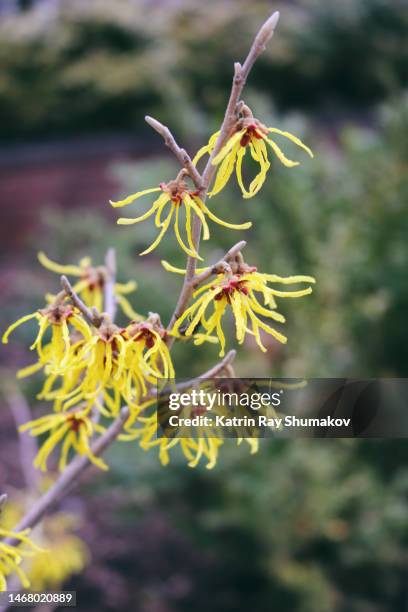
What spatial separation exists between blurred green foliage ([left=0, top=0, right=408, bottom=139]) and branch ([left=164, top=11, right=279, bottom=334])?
358cm

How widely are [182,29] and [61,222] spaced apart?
9.13 feet

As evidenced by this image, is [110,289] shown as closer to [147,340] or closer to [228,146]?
[147,340]

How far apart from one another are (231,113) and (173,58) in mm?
4364

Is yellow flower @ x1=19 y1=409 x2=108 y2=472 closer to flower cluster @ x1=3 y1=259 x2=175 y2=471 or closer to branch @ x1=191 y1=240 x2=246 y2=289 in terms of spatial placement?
flower cluster @ x1=3 y1=259 x2=175 y2=471

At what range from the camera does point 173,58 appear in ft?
15.5

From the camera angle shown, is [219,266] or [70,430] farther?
[70,430]

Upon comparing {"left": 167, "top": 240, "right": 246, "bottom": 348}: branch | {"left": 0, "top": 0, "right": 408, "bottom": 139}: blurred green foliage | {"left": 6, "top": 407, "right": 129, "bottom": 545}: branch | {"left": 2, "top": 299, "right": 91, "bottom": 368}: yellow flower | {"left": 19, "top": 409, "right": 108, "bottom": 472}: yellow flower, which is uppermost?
{"left": 0, "top": 0, "right": 408, "bottom": 139}: blurred green foliage

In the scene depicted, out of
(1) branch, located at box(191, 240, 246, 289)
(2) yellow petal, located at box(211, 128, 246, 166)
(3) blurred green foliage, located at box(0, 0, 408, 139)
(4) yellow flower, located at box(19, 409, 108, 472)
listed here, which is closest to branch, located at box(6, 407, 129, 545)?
(4) yellow flower, located at box(19, 409, 108, 472)

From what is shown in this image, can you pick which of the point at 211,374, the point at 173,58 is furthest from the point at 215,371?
the point at 173,58

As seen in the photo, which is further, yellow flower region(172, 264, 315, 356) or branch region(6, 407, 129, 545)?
branch region(6, 407, 129, 545)

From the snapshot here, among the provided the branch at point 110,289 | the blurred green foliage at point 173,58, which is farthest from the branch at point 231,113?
the blurred green foliage at point 173,58

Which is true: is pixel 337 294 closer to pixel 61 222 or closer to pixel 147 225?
pixel 147 225

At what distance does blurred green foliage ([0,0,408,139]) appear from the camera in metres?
4.55

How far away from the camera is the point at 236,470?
74.9 inches
